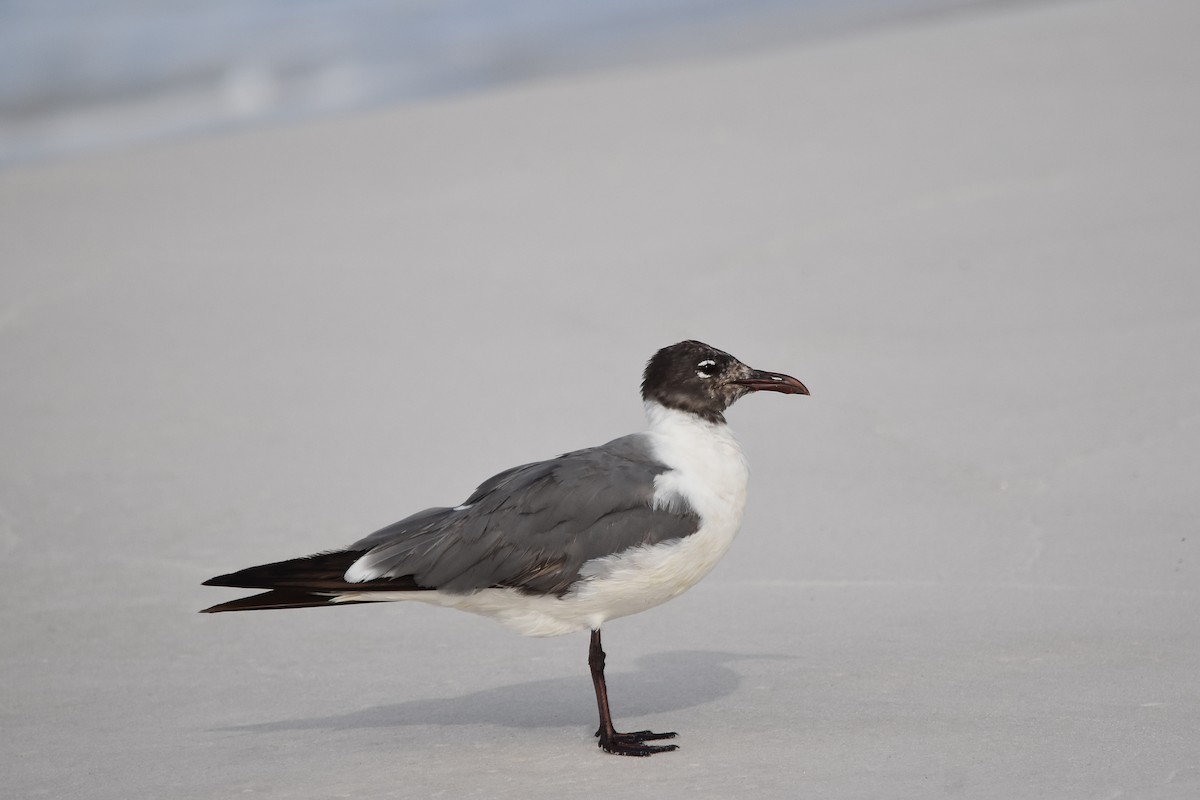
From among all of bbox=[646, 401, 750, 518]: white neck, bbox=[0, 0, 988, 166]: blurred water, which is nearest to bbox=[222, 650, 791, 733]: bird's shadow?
bbox=[646, 401, 750, 518]: white neck

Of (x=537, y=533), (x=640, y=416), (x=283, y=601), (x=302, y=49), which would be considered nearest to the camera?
(x=283, y=601)

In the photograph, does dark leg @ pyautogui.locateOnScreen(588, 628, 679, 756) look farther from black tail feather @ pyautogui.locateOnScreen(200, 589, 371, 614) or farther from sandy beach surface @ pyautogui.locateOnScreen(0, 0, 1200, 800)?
black tail feather @ pyautogui.locateOnScreen(200, 589, 371, 614)

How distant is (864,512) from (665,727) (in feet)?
5.98

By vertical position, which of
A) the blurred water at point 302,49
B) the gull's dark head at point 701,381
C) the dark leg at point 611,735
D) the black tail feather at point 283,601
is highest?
the blurred water at point 302,49

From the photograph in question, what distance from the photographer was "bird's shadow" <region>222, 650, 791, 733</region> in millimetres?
4625

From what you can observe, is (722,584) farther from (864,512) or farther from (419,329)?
(419,329)

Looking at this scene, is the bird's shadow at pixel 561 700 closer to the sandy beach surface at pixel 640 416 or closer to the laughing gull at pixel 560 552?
the sandy beach surface at pixel 640 416

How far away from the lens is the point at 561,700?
485 cm

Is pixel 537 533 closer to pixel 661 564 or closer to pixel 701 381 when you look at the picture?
pixel 661 564

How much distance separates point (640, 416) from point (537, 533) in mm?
2682

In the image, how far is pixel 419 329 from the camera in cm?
786

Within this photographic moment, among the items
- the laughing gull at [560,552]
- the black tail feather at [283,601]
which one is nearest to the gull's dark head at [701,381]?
the laughing gull at [560,552]

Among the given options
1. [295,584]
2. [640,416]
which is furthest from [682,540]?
[640,416]

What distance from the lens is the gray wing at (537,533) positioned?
4332 mm
